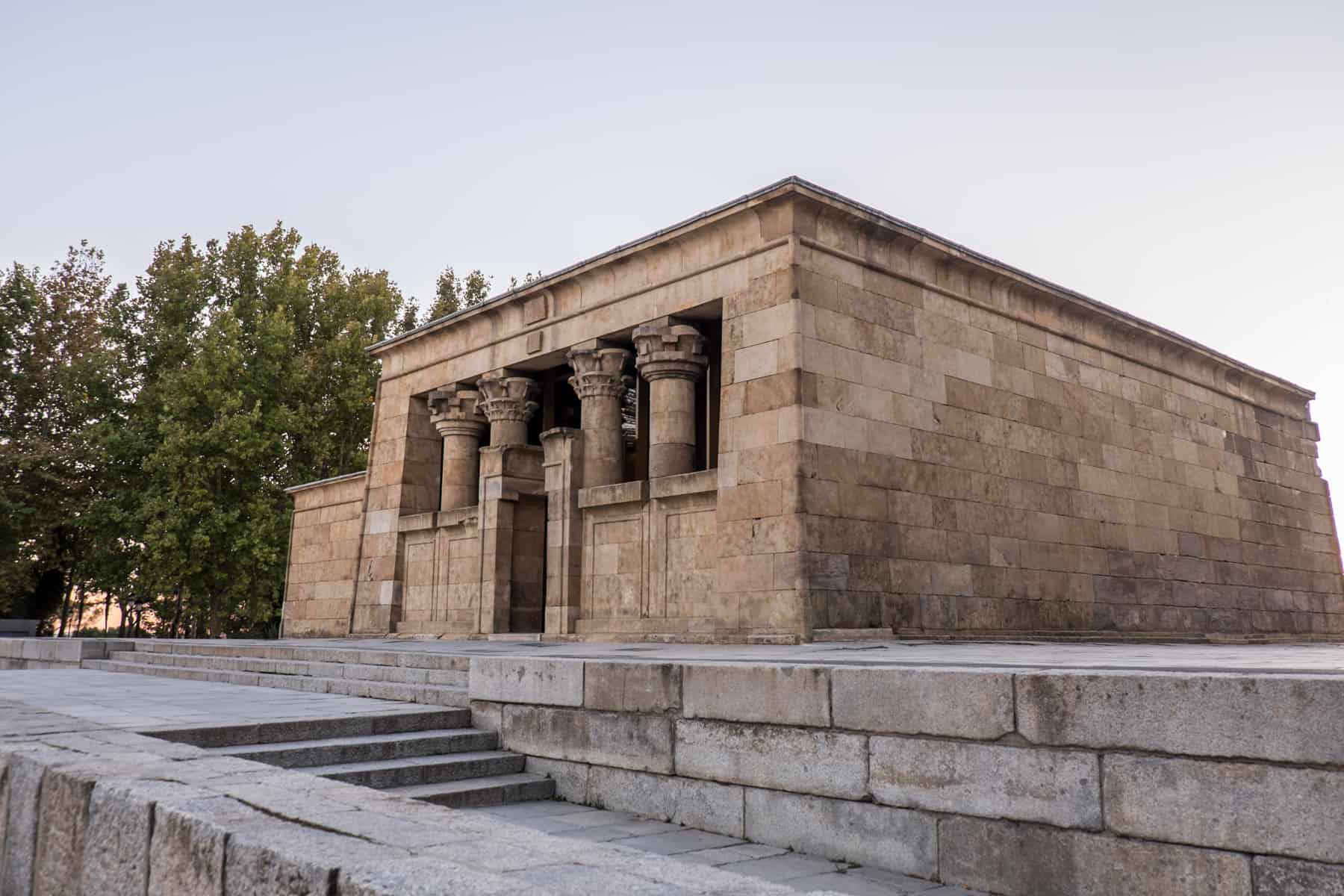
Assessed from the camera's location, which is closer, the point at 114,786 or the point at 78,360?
the point at 114,786

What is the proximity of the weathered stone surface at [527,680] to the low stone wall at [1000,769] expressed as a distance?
269mm

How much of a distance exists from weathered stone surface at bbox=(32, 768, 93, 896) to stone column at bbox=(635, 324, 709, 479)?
10.4 meters

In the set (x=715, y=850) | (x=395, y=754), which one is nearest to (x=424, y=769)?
(x=395, y=754)

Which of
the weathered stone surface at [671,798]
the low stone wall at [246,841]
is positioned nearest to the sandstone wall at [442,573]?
the weathered stone surface at [671,798]

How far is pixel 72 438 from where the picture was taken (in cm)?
3247

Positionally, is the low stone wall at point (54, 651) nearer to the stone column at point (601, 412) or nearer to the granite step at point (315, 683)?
the granite step at point (315, 683)

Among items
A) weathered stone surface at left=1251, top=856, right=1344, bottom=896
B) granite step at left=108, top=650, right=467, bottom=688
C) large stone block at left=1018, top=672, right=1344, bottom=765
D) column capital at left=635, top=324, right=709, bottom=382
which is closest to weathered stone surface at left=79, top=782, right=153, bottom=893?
large stone block at left=1018, top=672, right=1344, bottom=765

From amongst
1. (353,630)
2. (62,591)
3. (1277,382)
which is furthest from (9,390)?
(1277,382)

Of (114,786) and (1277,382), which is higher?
(1277,382)

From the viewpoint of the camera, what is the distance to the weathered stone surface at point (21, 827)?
15.8ft

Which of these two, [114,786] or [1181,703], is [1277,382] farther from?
[114,786]

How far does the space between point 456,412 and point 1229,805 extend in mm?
16770

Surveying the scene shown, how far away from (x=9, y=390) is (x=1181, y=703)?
37727 mm

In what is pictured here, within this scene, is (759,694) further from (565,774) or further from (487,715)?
(487,715)
